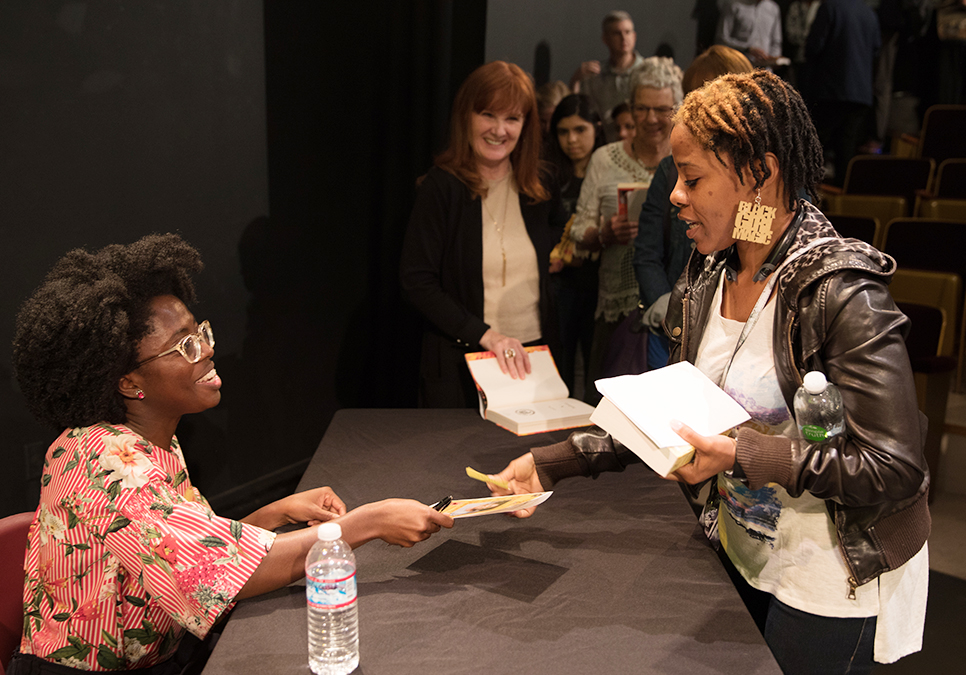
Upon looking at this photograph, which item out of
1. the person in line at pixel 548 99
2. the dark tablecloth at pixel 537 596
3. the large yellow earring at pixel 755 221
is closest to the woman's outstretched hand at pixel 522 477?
the dark tablecloth at pixel 537 596

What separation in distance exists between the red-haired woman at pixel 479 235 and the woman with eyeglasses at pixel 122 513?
1.28 metres

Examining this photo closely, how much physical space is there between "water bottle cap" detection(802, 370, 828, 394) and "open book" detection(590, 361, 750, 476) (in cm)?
15

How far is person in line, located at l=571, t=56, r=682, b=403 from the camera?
3.18 meters

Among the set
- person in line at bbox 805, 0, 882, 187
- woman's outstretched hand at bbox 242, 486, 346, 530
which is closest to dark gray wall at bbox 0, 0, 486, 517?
woman's outstretched hand at bbox 242, 486, 346, 530

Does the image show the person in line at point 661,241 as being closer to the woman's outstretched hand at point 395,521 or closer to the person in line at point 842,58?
the woman's outstretched hand at point 395,521

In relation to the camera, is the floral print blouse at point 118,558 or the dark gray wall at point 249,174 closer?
the floral print blouse at point 118,558

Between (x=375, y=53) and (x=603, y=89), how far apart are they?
1.99m

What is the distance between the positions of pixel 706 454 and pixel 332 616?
66 cm

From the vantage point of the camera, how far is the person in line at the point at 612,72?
17.3ft

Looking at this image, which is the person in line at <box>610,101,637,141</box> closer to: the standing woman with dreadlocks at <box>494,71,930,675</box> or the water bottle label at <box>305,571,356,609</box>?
the standing woman with dreadlocks at <box>494,71,930,675</box>

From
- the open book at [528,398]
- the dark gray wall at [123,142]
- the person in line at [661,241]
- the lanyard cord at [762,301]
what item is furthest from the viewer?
the person in line at [661,241]

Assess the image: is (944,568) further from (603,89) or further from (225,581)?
(603,89)

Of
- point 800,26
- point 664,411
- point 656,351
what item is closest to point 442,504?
point 664,411

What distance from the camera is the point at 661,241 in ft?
9.38
